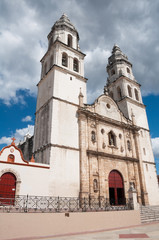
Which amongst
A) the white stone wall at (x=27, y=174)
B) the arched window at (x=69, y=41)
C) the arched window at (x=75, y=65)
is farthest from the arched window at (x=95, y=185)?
the arched window at (x=69, y=41)

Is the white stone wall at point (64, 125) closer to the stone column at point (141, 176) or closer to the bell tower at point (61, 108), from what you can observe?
the bell tower at point (61, 108)

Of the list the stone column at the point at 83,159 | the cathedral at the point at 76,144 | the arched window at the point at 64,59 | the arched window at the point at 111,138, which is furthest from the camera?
the arched window at the point at 64,59

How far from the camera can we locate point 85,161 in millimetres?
18938

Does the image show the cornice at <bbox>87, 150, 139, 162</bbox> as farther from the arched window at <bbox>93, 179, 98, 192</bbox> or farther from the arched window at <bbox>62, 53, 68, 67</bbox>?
the arched window at <bbox>62, 53, 68, 67</bbox>

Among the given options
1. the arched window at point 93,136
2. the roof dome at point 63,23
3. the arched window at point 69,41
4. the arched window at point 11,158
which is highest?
the roof dome at point 63,23

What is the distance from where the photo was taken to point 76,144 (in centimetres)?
1942

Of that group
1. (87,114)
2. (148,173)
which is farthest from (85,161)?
(148,173)

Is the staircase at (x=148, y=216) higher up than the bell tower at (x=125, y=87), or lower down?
lower down

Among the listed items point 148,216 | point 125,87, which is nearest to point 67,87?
point 125,87

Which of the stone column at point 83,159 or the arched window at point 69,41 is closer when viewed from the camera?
the stone column at point 83,159

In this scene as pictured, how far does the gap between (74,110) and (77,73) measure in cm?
624

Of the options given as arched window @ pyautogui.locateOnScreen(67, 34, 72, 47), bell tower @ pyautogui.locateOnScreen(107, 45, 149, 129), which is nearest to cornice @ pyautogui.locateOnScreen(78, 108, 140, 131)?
bell tower @ pyautogui.locateOnScreen(107, 45, 149, 129)

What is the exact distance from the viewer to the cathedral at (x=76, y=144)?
Result: 52.0 ft

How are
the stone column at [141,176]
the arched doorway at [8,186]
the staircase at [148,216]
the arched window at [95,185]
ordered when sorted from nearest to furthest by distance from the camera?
1. the arched doorway at [8,186]
2. the staircase at [148,216]
3. the arched window at [95,185]
4. the stone column at [141,176]
